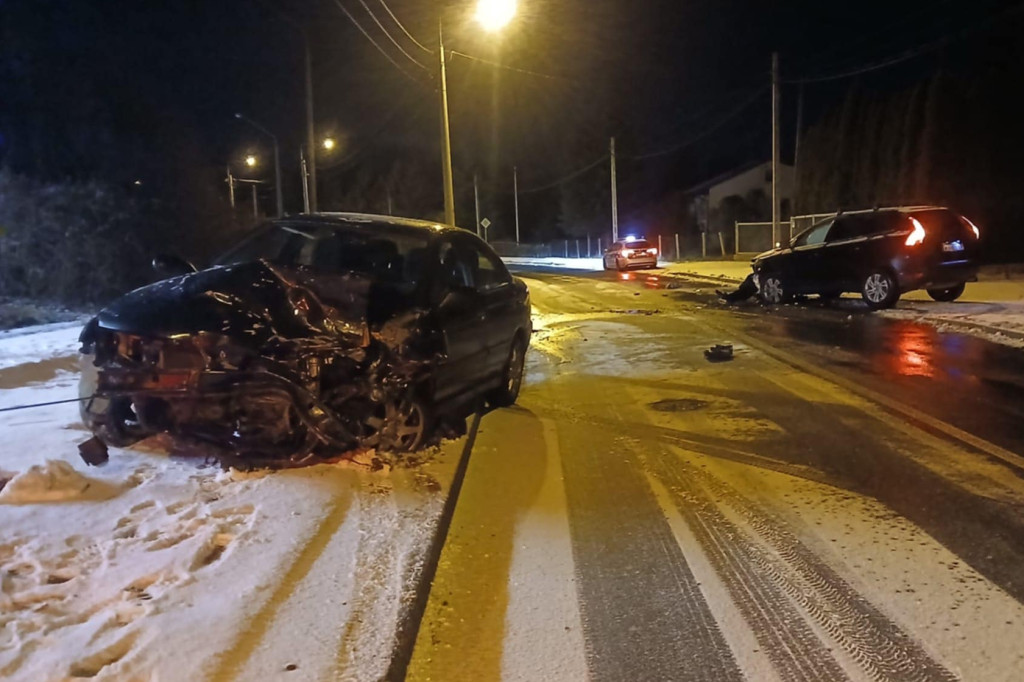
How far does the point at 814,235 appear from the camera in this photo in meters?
19.1

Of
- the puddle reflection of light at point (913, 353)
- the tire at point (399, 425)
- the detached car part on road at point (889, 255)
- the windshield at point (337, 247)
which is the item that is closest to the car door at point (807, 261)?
the detached car part on road at point (889, 255)

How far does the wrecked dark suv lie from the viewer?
19.6 feet

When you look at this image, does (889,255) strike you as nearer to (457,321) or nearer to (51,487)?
(457,321)

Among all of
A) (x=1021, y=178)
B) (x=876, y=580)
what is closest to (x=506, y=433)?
(x=876, y=580)

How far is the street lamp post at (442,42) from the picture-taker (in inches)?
797

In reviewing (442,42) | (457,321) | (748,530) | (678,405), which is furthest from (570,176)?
(748,530)

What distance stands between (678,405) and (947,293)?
37.9 feet

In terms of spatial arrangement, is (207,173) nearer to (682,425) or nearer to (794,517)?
(682,425)

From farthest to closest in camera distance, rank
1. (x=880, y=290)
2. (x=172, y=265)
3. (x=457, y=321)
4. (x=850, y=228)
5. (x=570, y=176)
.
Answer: (x=570, y=176) < (x=850, y=228) < (x=880, y=290) < (x=172, y=265) < (x=457, y=321)

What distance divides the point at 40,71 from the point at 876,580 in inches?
1079

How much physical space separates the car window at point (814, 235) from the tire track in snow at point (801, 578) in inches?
532

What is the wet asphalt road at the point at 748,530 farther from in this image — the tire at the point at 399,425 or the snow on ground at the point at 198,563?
the tire at the point at 399,425

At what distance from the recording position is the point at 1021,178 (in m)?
30.3

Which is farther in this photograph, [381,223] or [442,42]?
[442,42]
